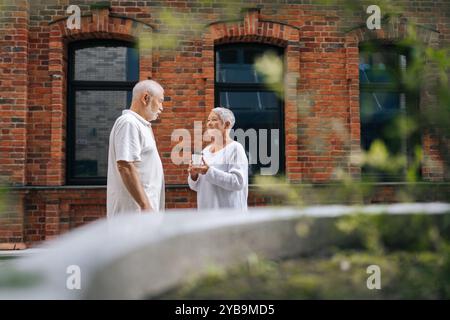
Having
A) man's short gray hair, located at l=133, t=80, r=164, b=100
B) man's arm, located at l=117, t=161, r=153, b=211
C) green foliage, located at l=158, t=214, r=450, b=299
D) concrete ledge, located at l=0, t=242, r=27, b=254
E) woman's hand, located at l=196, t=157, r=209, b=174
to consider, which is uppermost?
man's short gray hair, located at l=133, t=80, r=164, b=100

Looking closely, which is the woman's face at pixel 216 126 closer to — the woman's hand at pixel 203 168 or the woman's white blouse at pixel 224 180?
the woman's white blouse at pixel 224 180

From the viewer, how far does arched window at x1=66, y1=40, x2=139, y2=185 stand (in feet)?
25.4

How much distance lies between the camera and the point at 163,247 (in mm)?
993

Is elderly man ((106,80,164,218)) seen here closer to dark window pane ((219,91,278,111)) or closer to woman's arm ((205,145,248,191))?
woman's arm ((205,145,248,191))

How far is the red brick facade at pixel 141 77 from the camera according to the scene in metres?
7.39

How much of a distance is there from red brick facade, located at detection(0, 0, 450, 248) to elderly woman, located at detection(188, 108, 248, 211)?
3511 millimetres

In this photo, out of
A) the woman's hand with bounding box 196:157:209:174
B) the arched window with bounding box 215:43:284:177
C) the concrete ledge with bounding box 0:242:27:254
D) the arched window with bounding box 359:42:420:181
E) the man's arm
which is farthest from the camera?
the arched window with bounding box 215:43:284:177

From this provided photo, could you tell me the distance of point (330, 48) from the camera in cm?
796

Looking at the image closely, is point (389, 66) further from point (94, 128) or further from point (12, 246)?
point (94, 128)

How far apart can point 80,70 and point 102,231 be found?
23.4 feet

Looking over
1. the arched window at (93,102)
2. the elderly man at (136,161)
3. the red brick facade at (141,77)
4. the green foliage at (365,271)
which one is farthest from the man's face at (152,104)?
the arched window at (93,102)

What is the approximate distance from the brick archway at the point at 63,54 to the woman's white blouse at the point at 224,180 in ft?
13.2

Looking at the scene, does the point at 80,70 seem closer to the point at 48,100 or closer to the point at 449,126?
the point at 48,100

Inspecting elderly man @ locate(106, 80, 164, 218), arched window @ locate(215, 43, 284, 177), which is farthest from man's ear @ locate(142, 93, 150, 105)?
arched window @ locate(215, 43, 284, 177)
